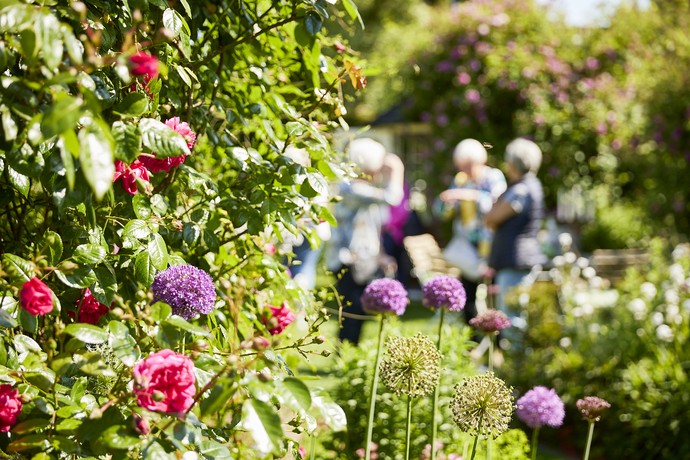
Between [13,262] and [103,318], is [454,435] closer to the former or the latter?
[103,318]

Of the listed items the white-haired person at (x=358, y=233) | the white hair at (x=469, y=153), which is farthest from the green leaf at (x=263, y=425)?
the white hair at (x=469, y=153)

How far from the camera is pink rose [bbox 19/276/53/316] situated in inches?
48.4

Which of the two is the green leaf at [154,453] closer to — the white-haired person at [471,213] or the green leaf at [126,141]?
the green leaf at [126,141]

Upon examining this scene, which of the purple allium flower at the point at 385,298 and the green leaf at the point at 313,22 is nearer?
the green leaf at the point at 313,22

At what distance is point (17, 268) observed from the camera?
135 centimetres

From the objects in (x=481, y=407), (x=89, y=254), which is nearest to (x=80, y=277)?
(x=89, y=254)

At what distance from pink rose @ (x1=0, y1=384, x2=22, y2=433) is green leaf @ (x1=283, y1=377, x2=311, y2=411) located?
20.3 inches

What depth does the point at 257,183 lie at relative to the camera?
175 cm

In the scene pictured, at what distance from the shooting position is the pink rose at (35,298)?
4.03 feet

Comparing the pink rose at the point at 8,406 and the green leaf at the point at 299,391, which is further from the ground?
the green leaf at the point at 299,391

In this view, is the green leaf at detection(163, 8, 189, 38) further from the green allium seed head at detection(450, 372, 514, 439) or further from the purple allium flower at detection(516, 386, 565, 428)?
the purple allium flower at detection(516, 386, 565, 428)

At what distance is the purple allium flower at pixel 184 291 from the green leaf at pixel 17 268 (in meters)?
0.22

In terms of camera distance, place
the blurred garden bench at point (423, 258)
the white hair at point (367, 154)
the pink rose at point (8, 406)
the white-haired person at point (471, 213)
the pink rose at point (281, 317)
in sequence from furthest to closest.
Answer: the blurred garden bench at point (423, 258)
the white-haired person at point (471, 213)
the white hair at point (367, 154)
the pink rose at point (281, 317)
the pink rose at point (8, 406)

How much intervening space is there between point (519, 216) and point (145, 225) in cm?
460
